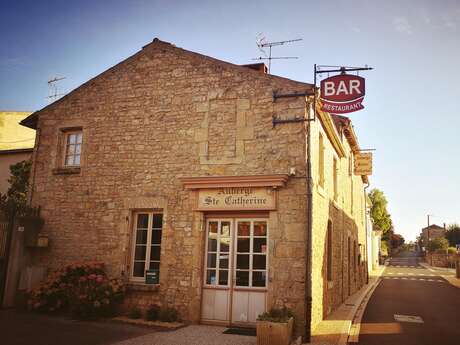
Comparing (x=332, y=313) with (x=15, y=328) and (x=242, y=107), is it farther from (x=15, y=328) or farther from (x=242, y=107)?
(x=15, y=328)

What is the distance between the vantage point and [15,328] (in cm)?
764

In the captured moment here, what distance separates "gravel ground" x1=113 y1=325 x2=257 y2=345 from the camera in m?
6.88

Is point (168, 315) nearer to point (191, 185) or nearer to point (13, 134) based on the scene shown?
point (191, 185)

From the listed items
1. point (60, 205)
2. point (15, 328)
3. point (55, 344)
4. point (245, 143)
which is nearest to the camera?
point (55, 344)

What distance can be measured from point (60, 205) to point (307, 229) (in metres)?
6.49

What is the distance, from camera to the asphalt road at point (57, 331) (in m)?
6.81

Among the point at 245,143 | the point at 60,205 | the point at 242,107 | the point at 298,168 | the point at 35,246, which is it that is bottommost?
the point at 35,246

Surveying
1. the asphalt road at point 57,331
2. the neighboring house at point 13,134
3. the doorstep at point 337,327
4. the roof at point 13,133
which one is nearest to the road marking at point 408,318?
the doorstep at point 337,327

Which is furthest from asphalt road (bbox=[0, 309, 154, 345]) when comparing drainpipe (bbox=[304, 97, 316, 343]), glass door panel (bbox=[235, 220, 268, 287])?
drainpipe (bbox=[304, 97, 316, 343])

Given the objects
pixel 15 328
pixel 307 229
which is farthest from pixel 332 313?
pixel 15 328

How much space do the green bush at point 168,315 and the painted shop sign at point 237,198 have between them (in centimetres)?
228

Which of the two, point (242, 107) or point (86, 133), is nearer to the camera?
point (242, 107)

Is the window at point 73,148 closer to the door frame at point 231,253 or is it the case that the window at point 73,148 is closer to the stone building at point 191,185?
the stone building at point 191,185

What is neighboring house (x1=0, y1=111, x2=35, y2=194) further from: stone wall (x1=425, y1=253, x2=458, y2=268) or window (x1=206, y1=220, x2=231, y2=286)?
stone wall (x1=425, y1=253, x2=458, y2=268)
